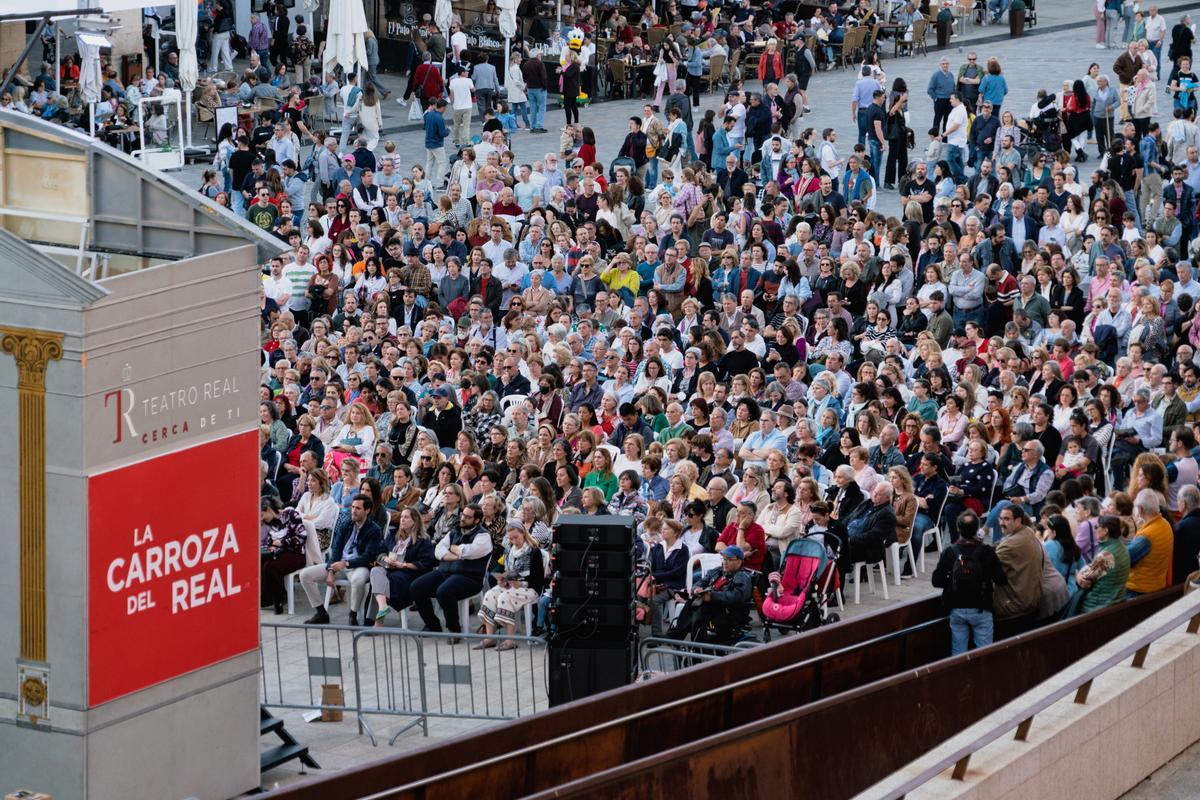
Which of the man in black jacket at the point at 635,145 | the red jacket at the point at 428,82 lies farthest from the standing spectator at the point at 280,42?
the man in black jacket at the point at 635,145

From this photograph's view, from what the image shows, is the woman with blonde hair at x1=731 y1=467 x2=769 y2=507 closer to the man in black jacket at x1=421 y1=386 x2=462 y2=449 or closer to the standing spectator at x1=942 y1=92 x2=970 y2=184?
the man in black jacket at x1=421 y1=386 x2=462 y2=449

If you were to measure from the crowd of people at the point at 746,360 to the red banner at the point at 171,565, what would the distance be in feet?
8.14

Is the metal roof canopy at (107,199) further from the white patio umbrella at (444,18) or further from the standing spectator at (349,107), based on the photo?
the white patio umbrella at (444,18)

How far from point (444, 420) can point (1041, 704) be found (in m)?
9.36

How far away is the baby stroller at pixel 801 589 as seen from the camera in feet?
46.2

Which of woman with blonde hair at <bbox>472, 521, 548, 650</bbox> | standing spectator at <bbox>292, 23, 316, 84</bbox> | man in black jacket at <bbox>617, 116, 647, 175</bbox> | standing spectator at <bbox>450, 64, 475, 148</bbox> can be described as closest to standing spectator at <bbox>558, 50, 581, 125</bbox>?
standing spectator at <bbox>450, 64, 475, 148</bbox>

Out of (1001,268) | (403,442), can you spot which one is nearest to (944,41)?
(1001,268)

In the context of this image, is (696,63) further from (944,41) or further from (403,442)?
(403,442)

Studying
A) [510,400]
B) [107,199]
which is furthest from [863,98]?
[107,199]

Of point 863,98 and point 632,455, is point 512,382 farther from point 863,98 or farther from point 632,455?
point 863,98

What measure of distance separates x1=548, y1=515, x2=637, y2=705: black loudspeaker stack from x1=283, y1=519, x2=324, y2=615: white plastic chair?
383 centimetres

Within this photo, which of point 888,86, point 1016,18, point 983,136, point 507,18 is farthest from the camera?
point 1016,18

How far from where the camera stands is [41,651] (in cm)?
1096

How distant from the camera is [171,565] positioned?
37.1 feet
